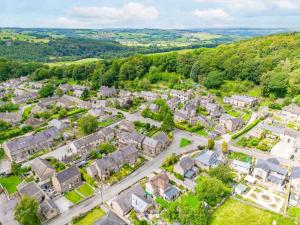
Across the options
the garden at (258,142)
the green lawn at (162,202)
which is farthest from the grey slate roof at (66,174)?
the garden at (258,142)

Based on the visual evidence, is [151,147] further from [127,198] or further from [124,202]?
[124,202]

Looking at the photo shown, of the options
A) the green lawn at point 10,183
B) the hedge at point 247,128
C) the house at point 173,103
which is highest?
the house at point 173,103

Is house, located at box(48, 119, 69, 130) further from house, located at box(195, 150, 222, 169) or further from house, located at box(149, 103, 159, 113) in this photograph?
house, located at box(195, 150, 222, 169)

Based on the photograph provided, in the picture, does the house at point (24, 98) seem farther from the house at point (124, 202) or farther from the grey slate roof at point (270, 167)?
the grey slate roof at point (270, 167)

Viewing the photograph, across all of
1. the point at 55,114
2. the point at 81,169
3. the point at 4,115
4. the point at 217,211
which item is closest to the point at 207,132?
the point at 217,211

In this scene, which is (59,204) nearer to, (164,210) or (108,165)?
(108,165)
